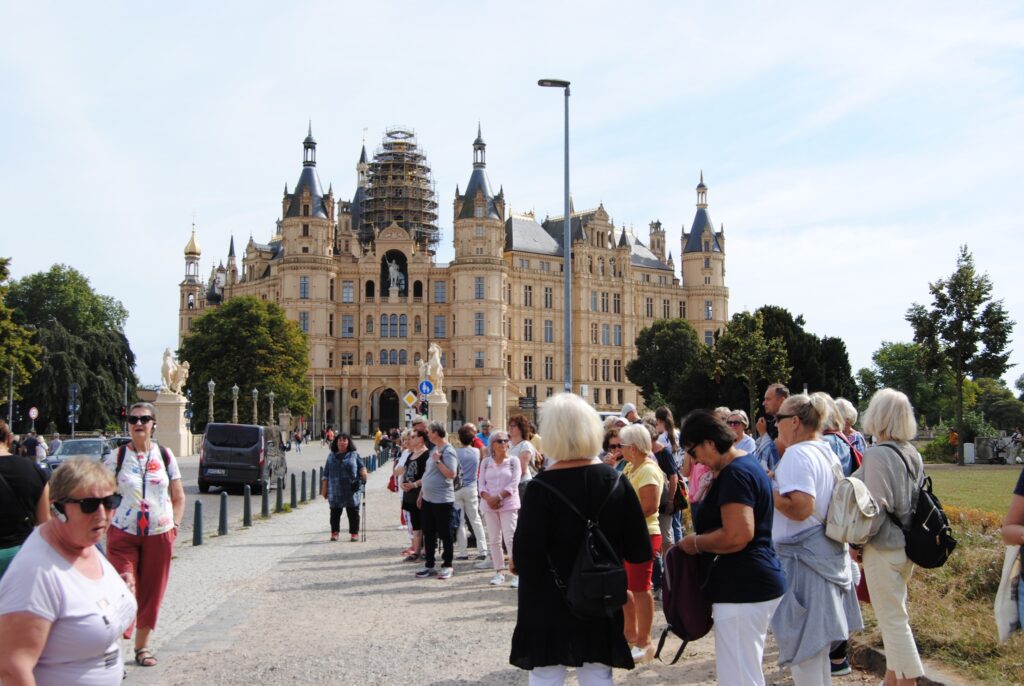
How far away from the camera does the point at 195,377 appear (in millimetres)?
68812

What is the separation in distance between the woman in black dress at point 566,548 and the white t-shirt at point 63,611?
1810 millimetres

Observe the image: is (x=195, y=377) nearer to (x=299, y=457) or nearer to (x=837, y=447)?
(x=299, y=457)

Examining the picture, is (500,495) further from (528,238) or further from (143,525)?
(528,238)

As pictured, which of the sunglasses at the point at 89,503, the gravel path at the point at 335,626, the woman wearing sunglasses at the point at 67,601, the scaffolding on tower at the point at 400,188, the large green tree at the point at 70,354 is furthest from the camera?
the scaffolding on tower at the point at 400,188

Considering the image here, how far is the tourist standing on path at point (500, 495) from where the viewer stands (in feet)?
37.8

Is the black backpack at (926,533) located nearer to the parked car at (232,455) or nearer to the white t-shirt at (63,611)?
the white t-shirt at (63,611)

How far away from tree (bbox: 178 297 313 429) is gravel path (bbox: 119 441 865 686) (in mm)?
54994

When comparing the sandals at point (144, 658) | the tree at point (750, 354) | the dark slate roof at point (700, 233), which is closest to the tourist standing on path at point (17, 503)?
the sandals at point (144, 658)

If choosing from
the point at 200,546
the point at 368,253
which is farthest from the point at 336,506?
the point at 368,253

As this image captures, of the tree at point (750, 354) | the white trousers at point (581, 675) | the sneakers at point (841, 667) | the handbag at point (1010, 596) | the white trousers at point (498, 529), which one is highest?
the tree at point (750, 354)

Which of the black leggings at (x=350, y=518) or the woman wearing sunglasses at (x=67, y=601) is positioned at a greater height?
the woman wearing sunglasses at (x=67, y=601)

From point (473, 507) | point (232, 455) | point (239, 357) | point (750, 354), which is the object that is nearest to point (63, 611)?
point (473, 507)

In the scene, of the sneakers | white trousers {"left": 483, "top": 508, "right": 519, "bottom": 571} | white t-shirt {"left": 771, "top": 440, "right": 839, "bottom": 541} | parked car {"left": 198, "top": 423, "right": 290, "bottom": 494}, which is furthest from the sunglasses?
parked car {"left": 198, "top": 423, "right": 290, "bottom": 494}

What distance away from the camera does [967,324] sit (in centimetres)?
3962
